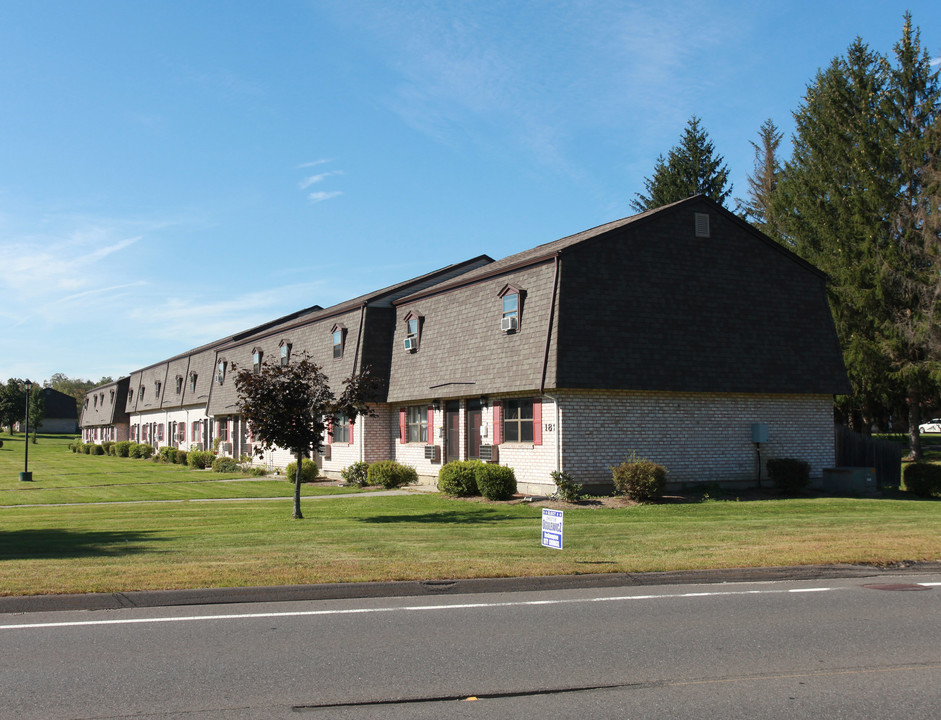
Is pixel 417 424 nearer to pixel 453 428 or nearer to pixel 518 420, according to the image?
pixel 453 428

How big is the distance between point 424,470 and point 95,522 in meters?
11.9

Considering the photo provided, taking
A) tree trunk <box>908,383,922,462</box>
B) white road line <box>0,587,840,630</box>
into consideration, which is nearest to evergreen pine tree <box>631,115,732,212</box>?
tree trunk <box>908,383,922,462</box>

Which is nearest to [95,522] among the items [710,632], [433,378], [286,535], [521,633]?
[286,535]

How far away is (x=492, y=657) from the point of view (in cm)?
703

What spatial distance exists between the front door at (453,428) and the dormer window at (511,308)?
12.0 ft

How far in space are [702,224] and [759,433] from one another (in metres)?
6.12

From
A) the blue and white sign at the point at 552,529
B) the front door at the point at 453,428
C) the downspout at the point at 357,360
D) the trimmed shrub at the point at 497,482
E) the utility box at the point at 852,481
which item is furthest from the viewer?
the downspout at the point at 357,360

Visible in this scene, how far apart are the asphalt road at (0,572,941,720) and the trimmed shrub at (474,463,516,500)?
11.6m

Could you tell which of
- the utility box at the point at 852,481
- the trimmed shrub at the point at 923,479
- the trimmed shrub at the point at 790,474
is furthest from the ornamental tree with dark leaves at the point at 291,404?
the trimmed shrub at the point at 923,479

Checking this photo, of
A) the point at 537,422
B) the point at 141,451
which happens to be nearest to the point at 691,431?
the point at 537,422

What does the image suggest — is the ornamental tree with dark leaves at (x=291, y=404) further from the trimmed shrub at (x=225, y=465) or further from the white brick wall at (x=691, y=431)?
the trimmed shrub at (x=225, y=465)

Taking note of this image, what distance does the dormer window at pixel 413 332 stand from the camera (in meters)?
28.3

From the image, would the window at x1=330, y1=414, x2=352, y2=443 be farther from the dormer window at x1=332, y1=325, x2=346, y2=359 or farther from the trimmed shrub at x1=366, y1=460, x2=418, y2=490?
the trimmed shrub at x1=366, y1=460, x2=418, y2=490

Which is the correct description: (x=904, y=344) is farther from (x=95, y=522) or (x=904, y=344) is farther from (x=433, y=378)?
(x=95, y=522)
